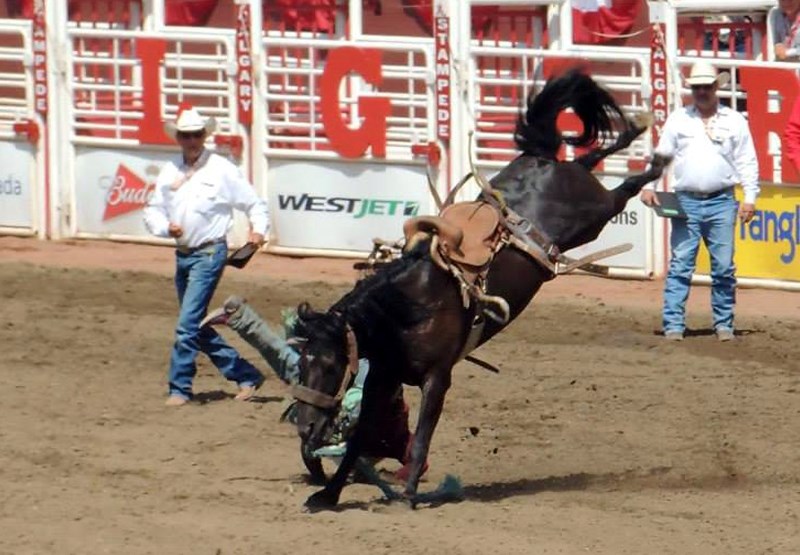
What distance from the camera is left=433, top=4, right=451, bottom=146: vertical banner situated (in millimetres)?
14047

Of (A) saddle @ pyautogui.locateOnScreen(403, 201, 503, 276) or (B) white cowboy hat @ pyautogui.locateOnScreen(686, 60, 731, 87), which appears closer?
(A) saddle @ pyautogui.locateOnScreen(403, 201, 503, 276)

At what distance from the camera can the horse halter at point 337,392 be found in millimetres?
7203

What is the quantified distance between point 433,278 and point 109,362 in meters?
3.89

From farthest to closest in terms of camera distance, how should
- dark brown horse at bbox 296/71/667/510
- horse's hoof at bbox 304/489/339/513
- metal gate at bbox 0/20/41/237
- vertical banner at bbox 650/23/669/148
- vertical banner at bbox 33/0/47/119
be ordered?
metal gate at bbox 0/20/41/237 → vertical banner at bbox 33/0/47/119 → vertical banner at bbox 650/23/669/148 → horse's hoof at bbox 304/489/339/513 → dark brown horse at bbox 296/71/667/510

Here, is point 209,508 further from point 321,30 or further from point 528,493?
point 321,30

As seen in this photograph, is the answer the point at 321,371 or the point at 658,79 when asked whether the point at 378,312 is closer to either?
the point at 321,371

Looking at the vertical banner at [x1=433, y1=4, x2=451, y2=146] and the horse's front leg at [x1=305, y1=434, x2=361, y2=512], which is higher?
the vertical banner at [x1=433, y1=4, x2=451, y2=146]

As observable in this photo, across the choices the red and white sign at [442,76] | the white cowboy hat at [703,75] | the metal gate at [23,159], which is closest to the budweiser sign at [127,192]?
the metal gate at [23,159]

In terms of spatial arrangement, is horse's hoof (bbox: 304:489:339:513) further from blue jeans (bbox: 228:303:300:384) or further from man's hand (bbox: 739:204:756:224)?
man's hand (bbox: 739:204:756:224)

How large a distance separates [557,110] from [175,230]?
2.17 meters

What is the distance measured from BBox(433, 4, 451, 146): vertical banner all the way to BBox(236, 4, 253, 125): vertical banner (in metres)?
1.61

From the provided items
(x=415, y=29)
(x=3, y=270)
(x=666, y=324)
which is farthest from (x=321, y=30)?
(x=666, y=324)

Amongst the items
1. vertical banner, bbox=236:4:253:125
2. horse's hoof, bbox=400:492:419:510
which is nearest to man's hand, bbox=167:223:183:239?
horse's hoof, bbox=400:492:419:510

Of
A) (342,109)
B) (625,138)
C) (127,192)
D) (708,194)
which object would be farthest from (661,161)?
(127,192)
